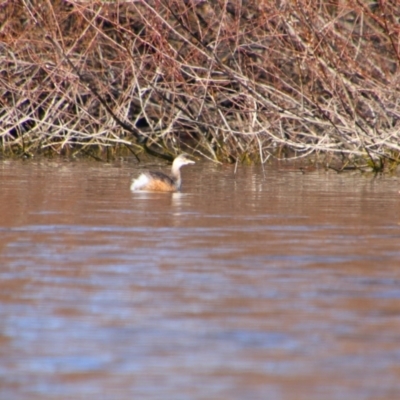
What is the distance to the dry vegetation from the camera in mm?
14375

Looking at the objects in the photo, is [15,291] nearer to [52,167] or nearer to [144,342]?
[144,342]

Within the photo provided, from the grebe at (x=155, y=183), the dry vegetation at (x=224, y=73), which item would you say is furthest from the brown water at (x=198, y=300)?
the dry vegetation at (x=224, y=73)

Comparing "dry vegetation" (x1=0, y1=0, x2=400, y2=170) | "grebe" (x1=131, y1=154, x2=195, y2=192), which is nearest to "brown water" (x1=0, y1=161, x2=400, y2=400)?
"grebe" (x1=131, y1=154, x2=195, y2=192)

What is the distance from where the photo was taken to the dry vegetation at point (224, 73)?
566 inches

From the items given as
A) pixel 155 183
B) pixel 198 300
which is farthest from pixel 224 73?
pixel 198 300

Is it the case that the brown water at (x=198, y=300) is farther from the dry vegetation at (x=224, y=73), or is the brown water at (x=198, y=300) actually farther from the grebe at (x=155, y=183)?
the dry vegetation at (x=224, y=73)

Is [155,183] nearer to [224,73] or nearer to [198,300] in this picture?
[224,73]

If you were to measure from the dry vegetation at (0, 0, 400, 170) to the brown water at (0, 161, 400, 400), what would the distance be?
10.7ft

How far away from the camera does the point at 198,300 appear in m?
6.45

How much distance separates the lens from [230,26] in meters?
16.2

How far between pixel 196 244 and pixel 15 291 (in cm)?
214

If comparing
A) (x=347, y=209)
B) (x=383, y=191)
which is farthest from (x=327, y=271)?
(x=383, y=191)

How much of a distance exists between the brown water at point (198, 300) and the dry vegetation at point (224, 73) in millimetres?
3271

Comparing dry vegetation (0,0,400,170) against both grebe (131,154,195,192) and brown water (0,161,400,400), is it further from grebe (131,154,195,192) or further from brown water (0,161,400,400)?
brown water (0,161,400,400)
